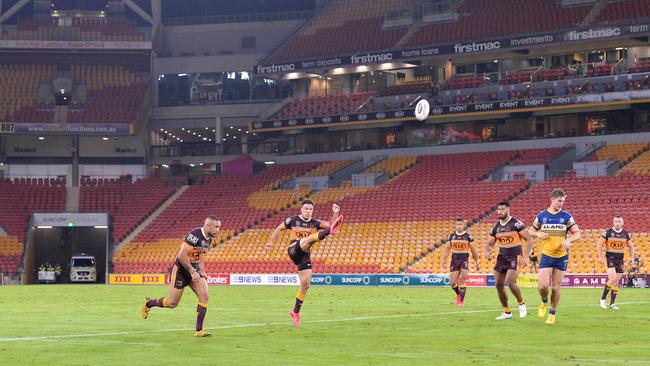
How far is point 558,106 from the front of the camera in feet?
216

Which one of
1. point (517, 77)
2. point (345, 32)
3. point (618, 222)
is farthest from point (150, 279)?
point (618, 222)

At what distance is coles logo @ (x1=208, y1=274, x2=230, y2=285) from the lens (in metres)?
61.0

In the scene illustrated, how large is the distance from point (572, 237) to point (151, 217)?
55962mm

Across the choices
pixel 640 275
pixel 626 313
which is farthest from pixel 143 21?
pixel 626 313

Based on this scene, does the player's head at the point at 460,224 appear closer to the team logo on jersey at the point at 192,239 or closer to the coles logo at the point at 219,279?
the team logo on jersey at the point at 192,239

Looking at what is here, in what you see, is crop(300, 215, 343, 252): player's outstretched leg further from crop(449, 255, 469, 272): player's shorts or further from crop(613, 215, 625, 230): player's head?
crop(449, 255, 469, 272): player's shorts

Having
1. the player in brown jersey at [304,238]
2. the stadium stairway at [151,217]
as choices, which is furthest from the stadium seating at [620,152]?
the player in brown jersey at [304,238]

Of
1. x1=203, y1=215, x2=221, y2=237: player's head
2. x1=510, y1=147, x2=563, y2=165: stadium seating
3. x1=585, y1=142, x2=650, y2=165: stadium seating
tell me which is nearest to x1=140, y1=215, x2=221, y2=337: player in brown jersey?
x1=203, y1=215, x2=221, y2=237: player's head

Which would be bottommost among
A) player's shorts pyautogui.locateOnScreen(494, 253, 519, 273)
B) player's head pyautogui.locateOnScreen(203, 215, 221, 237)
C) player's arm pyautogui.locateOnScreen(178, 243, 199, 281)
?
player's shorts pyautogui.locateOnScreen(494, 253, 519, 273)

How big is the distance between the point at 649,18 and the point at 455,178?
50.3 feet

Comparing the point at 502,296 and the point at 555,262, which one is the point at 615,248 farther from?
the point at 555,262

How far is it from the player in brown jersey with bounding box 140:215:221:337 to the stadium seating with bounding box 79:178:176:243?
5258 centimetres

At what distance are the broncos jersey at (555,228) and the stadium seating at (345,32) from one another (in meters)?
52.9

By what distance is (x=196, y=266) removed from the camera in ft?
71.1
